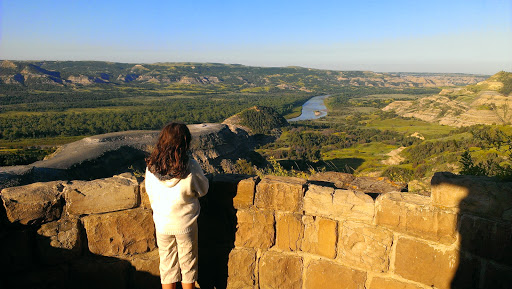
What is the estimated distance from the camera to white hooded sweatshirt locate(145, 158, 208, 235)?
276cm

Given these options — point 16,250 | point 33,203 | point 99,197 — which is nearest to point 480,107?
point 99,197

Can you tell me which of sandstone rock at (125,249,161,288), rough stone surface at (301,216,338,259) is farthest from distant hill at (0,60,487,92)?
rough stone surface at (301,216,338,259)

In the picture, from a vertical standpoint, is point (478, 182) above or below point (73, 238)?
above

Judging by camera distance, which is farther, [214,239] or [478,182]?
[214,239]

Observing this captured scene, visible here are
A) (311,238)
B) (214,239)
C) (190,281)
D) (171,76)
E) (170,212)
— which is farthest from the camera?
(171,76)

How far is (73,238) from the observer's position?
10.4 feet

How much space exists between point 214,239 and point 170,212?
36.2 inches

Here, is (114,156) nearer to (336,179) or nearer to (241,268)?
(336,179)

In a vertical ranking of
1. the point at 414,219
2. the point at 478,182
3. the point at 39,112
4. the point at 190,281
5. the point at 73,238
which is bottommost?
the point at 39,112

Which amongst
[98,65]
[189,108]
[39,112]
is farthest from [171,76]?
[39,112]

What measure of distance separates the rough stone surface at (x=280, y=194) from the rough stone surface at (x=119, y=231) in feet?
3.55

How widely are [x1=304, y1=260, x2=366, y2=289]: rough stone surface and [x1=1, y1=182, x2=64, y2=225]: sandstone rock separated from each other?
7.87 feet

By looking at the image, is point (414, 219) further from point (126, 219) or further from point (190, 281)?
point (126, 219)

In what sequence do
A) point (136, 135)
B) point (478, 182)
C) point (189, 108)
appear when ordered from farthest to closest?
point (189, 108)
point (136, 135)
point (478, 182)
